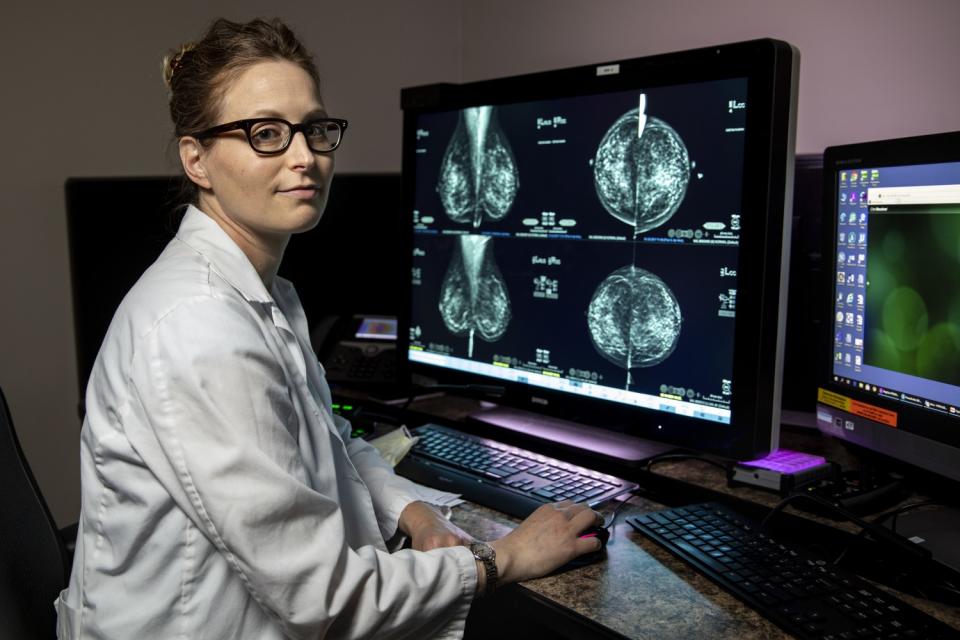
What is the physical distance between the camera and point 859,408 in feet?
4.26

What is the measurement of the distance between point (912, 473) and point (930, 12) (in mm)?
1202

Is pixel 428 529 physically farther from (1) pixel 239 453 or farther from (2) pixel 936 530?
(2) pixel 936 530

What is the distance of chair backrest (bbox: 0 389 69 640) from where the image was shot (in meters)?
1.08

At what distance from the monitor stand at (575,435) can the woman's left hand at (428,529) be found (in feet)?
1.20

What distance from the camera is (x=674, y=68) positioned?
138 centimetres

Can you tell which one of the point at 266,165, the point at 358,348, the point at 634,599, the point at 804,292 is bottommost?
the point at 634,599

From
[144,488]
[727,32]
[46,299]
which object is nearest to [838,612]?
[144,488]

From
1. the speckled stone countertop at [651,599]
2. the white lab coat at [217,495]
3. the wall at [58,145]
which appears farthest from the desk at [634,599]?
the wall at [58,145]

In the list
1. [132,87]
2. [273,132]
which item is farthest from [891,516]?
[132,87]

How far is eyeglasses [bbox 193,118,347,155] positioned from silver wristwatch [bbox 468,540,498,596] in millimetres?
578

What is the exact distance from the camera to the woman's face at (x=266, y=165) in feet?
3.66

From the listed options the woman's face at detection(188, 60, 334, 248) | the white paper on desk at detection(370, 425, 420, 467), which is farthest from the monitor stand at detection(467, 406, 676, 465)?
the woman's face at detection(188, 60, 334, 248)

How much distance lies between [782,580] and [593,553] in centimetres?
24

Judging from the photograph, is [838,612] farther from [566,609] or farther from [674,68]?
[674,68]
